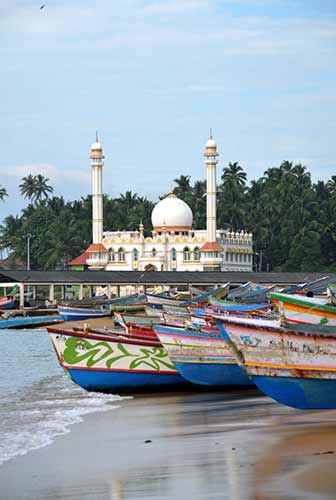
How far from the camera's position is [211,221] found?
388 feet

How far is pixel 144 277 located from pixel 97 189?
2421 centimetres

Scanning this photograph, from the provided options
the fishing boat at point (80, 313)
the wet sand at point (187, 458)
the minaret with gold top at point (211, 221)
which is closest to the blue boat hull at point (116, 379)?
the wet sand at point (187, 458)

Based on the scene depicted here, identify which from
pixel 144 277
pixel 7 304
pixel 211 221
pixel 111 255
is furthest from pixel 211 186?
pixel 7 304

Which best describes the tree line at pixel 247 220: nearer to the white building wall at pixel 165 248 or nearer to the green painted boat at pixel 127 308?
the white building wall at pixel 165 248

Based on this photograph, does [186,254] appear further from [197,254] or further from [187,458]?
[187,458]

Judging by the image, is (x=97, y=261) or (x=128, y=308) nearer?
(x=128, y=308)

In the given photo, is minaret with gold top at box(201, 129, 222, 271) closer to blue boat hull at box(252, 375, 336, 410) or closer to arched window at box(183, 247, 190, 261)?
arched window at box(183, 247, 190, 261)

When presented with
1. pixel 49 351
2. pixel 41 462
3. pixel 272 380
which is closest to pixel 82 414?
pixel 272 380

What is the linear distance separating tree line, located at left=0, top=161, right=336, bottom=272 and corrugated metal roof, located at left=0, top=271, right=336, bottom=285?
24255 mm

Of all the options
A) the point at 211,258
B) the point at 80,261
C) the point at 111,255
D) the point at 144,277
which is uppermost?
the point at 111,255

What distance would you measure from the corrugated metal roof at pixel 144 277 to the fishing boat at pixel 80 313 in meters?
14.7

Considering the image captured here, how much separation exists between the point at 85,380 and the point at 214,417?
633cm

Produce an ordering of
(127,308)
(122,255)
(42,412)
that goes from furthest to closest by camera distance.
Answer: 1. (122,255)
2. (127,308)
3. (42,412)

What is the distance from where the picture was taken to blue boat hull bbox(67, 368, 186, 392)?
27203 millimetres
